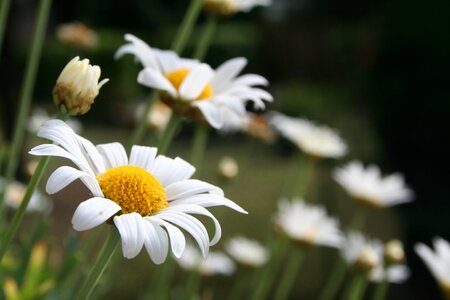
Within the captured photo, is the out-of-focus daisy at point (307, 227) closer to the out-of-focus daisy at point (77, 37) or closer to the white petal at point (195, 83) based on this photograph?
the white petal at point (195, 83)

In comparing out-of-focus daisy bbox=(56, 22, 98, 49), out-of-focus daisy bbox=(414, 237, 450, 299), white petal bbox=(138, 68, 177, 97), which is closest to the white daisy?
out-of-focus daisy bbox=(414, 237, 450, 299)

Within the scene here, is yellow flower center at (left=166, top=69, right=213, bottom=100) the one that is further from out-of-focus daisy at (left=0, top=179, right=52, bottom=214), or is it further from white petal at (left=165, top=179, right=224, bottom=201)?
out-of-focus daisy at (left=0, top=179, right=52, bottom=214)

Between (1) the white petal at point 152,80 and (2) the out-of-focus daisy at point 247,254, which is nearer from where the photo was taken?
(1) the white petal at point 152,80

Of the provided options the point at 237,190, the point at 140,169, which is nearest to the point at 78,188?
the point at 237,190

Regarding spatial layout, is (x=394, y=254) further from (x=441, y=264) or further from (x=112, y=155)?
(x=112, y=155)

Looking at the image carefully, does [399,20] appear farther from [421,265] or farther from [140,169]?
[140,169]

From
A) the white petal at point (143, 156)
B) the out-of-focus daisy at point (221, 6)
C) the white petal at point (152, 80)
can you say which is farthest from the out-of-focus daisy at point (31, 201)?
the white petal at point (143, 156)
